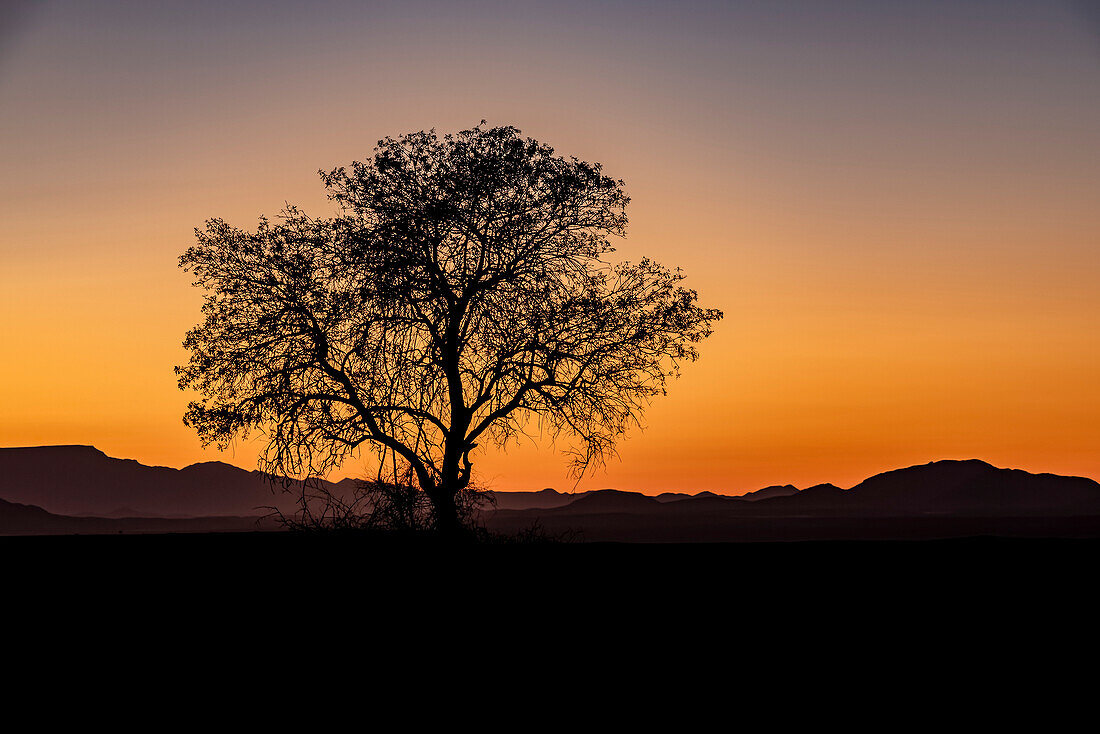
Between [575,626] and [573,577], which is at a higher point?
[573,577]

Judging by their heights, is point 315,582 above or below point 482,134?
below

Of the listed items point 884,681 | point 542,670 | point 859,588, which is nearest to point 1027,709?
point 884,681

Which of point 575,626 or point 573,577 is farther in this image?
point 573,577

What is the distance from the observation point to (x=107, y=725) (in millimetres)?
9219

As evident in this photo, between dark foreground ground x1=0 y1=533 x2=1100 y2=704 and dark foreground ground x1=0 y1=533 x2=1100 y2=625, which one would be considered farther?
dark foreground ground x1=0 y1=533 x2=1100 y2=625

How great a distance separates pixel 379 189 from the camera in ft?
83.3

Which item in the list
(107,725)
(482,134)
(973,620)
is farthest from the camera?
(482,134)

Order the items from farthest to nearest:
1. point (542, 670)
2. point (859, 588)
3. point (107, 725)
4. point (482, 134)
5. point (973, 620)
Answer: point (482, 134), point (859, 588), point (973, 620), point (542, 670), point (107, 725)

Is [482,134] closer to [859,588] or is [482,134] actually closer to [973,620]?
[859,588]

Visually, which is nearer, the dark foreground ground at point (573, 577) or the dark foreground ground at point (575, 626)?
the dark foreground ground at point (575, 626)

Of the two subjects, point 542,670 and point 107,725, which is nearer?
point 107,725

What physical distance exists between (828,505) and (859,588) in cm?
17507

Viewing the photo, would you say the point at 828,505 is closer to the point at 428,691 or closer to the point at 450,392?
the point at 450,392

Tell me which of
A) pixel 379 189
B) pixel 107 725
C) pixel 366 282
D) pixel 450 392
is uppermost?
pixel 379 189
